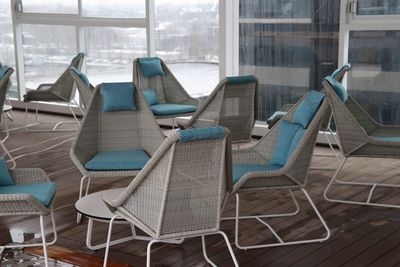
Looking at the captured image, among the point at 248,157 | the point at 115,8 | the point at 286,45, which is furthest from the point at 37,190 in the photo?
the point at 115,8

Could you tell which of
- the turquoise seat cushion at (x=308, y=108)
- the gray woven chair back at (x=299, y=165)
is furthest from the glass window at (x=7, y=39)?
the gray woven chair back at (x=299, y=165)

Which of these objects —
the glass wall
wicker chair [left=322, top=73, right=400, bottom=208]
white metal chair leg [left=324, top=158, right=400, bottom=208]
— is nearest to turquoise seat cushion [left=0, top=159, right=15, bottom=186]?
wicker chair [left=322, top=73, right=400, bottom=208]

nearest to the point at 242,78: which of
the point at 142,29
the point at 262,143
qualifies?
the point at 262,143

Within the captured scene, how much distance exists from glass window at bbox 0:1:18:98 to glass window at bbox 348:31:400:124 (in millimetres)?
5056

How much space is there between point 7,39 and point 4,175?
240 inches

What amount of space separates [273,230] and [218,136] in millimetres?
1404

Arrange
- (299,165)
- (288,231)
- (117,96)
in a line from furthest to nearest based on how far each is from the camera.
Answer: (117,96) < (288,231) < (299,165)

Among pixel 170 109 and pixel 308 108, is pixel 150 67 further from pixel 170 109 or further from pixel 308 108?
pixel 308 108

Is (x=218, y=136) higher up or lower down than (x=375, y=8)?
lower down

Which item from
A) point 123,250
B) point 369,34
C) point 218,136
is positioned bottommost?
point 123,250

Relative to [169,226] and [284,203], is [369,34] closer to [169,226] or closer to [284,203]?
[284,203]

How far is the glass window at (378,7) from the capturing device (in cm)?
585

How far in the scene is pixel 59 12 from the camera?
8.25 meters

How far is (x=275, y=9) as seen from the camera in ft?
21.5
